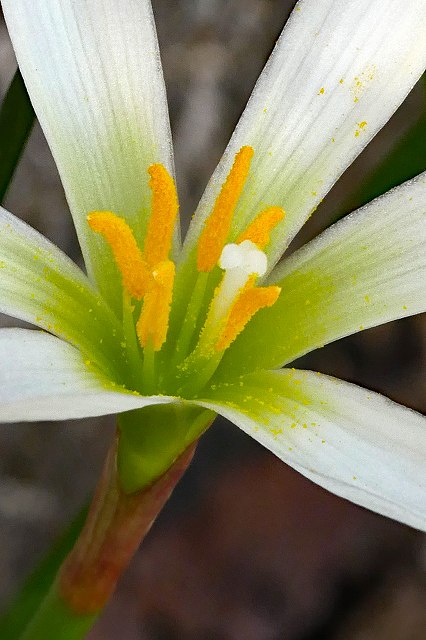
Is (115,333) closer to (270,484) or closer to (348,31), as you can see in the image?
(348,31)

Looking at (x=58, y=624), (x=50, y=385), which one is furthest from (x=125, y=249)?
(x=58, y=624)

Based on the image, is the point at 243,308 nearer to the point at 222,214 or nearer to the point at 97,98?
the point at 222,214

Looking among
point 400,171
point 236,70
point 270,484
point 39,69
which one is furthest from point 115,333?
point 236,70

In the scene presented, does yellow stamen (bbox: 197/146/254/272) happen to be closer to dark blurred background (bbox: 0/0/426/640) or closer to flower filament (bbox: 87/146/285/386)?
flower filament (bbox: 87/146/285/386)

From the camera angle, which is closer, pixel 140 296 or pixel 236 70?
pixel 140 296

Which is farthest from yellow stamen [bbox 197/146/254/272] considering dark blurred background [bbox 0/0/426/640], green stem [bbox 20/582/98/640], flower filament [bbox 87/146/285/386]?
dark blurred background [bbox 0/0/426/640]

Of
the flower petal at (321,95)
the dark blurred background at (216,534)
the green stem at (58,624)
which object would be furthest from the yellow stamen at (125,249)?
the dark blurred background at (216,534)
